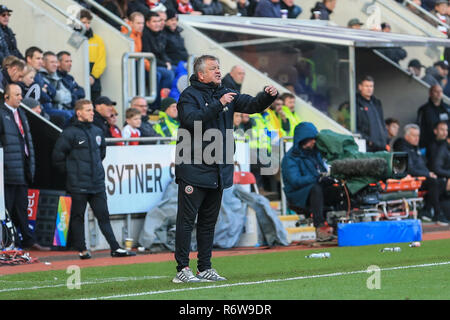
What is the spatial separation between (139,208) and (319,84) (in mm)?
5012

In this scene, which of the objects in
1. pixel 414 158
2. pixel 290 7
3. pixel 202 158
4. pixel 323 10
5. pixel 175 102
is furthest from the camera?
pixel 323 10

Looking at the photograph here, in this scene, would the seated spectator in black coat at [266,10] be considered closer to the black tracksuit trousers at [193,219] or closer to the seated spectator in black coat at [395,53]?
the seated spectator in black coat at [395,53]

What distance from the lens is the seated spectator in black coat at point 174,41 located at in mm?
19188

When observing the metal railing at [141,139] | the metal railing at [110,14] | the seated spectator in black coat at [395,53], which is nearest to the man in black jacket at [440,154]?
the seated spectator in black coat at [395,53]

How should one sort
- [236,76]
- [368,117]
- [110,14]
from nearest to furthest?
[236,76] → [110,14] → [368,117]

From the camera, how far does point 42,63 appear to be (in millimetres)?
16516

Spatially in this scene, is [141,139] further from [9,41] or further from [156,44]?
[156,44]

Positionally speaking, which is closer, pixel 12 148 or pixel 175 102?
pixel 12 148

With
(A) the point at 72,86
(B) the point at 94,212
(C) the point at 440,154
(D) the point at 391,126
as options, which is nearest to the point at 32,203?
(B) the point at 94,212

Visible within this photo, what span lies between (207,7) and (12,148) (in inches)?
323

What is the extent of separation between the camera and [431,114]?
20828 mm

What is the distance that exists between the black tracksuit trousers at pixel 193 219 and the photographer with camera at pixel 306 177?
5417mm
